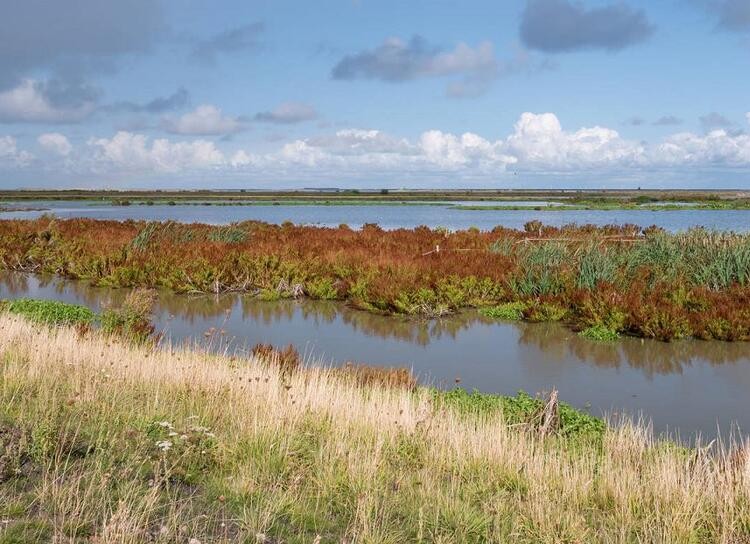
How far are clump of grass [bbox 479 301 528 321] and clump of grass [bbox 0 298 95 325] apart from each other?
8606 millimetres

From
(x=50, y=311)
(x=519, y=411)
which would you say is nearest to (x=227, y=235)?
(x=50, y=311)

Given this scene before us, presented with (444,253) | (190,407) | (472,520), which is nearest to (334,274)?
(444,253)

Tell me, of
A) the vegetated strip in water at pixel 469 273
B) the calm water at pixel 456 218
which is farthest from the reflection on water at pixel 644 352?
the calm water at pixel 456 218

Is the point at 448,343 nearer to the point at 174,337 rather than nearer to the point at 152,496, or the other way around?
the point at 174,337

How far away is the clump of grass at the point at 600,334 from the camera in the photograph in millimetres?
13898

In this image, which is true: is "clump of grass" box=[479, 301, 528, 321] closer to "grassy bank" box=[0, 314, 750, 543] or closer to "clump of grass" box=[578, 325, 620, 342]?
"clump of grass" box=[578, 325, 620, 342]

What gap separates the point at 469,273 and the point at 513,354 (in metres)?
5.64

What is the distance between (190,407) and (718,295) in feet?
39.8

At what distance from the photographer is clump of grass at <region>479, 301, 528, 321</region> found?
16381 millimetres

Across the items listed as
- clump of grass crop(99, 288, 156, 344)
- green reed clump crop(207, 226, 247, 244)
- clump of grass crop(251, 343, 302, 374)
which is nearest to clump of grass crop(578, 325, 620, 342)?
clump of grass crop(251, 343, 302, 374)

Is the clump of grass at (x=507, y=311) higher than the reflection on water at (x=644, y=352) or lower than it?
higher

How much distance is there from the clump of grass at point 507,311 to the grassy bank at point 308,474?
8725mm

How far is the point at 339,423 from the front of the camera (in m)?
6.90

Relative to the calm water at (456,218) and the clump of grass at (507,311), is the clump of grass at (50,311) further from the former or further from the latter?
the calm water at (456,218)
